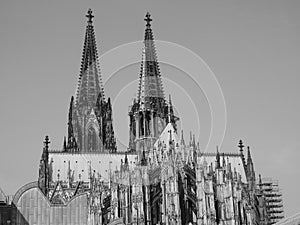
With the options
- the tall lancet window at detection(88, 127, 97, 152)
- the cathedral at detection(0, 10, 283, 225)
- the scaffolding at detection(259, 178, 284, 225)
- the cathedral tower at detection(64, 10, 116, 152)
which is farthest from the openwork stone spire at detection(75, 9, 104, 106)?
the scaffolding at detection(259, 178, 284, 225)

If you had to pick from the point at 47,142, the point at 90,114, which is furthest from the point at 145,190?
the point at 90,114

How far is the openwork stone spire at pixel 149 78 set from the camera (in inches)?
2168

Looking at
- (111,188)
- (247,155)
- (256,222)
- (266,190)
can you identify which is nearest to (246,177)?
(247,155)

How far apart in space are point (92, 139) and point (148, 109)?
7.60 m

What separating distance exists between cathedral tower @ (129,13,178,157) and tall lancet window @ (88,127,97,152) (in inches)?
156

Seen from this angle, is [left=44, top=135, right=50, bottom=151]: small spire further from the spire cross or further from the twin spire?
the twin spire

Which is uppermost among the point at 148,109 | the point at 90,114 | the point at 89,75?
the point at 89,75

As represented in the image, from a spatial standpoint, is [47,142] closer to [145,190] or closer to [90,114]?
[90,114]

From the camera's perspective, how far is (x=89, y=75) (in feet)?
207

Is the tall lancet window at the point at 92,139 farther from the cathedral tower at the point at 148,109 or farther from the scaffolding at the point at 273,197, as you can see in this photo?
the scaffolding at the point at 273,197

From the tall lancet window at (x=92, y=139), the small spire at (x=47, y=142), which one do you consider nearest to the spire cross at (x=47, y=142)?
the small spire at (x=47, y=142)

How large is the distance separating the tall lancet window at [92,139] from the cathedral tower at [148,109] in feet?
13.0

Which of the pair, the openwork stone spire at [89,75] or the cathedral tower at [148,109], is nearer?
the cathedral tower at [148,109]

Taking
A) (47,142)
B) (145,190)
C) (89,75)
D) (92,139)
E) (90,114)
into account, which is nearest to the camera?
(145,190)
